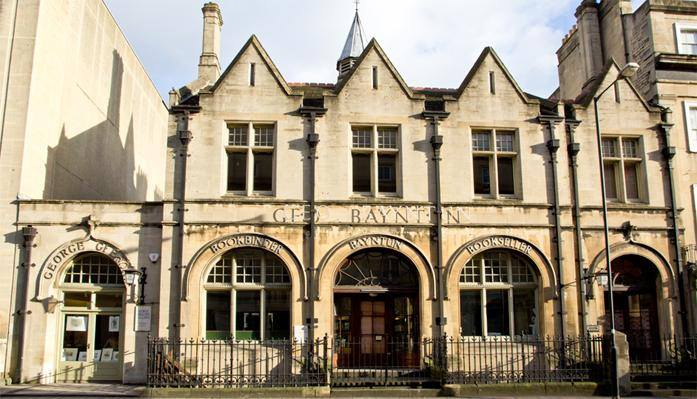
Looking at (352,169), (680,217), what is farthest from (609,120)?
(352,169)

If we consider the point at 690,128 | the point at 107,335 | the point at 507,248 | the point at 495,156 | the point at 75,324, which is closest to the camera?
the point at 75,324

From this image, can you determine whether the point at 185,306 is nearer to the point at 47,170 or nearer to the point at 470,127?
the point at 47,170

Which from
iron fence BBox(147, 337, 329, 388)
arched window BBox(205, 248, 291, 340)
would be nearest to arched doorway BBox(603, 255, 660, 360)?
iron fence BBox(147, 337, 329, 388)

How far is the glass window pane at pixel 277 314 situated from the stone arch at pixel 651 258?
32.3 ft

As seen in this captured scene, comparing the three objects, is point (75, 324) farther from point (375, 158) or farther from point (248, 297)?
point (375, 158)

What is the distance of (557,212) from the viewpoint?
1992cm

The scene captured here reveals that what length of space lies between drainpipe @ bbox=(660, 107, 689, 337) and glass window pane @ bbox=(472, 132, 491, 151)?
6.00m

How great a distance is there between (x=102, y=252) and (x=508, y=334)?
12.7 meters

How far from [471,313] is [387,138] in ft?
20.2

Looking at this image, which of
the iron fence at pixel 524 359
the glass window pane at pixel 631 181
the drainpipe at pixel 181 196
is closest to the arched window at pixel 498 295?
the iron fence at pixel 524 359

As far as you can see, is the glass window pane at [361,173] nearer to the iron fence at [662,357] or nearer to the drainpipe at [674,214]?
the iron fence at [662,357]

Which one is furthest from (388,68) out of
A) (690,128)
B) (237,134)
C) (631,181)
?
(690,128)

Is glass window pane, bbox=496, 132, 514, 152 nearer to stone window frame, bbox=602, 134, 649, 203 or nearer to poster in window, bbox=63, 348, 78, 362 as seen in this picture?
stone window frame, bbox=602, 134, 649, 203

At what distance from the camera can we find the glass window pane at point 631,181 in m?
21.2
